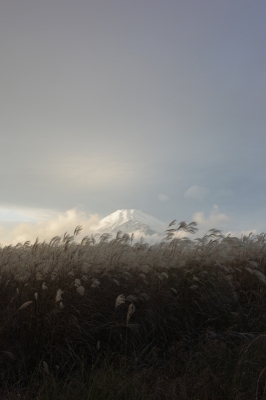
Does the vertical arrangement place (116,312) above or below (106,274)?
below

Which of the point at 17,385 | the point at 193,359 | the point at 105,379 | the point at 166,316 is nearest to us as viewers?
the point at 105,379

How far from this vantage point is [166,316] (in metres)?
6.32

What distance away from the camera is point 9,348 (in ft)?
17.7

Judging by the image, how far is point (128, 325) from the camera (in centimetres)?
512

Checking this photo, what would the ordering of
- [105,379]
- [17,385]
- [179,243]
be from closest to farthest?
[105,379], [17,385], [179,243]

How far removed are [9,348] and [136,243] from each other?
3.82 meters

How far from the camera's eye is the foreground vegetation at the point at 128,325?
4.32 metres

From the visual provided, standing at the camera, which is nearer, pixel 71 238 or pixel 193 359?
pixel 193 359

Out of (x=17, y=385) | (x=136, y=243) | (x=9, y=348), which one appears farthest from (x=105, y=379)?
(x=136, y=243)

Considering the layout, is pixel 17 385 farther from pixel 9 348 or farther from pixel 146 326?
pixel 146 326

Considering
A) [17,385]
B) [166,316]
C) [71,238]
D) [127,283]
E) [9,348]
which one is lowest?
[17,385]

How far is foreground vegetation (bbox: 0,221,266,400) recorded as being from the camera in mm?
4320

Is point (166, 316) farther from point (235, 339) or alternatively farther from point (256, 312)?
point (256, 312)

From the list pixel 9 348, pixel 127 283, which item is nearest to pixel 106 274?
pixel 127 283
